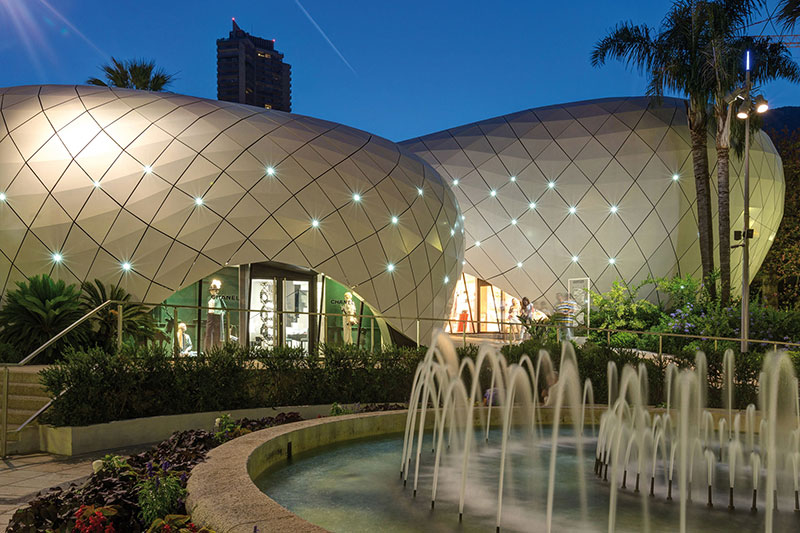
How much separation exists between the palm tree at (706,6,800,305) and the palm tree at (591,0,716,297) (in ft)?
1.73

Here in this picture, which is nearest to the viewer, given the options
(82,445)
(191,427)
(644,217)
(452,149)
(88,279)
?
(82,445)

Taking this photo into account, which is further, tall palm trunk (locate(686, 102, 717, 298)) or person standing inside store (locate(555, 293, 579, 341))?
tall palm trunk (locate(686, 102, 717, 298))

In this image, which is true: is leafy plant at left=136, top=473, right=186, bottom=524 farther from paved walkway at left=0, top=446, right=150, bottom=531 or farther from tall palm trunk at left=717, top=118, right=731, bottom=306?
tall palm trunk at left=717, top=118, right=731, bottom=306

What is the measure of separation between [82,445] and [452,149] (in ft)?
100

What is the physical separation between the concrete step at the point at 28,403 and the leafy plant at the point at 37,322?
13.2ft

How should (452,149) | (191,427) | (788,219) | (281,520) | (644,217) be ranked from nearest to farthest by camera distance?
(281,520) < (191,427) < (644,217) < (452,149) < (788,219)

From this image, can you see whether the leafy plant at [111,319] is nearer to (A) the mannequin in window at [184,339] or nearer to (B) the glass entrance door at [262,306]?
(A) the mannequin in window at [184,339]

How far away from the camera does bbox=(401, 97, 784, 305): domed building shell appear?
33.9 metres

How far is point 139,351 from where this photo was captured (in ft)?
33.2

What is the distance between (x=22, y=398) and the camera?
33.6ft

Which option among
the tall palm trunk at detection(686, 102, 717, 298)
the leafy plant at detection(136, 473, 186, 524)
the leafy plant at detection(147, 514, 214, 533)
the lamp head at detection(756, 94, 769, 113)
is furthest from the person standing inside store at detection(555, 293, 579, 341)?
the leafy plant at detection(147, 514, 214, 533)

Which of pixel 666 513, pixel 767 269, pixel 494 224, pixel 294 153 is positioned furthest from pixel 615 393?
pixel 767 269

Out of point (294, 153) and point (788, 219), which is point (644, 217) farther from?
point (294, 153)

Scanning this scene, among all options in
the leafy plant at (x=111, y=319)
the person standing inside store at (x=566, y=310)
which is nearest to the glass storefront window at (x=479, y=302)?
the person standing inside store at (x=566, y=310)
